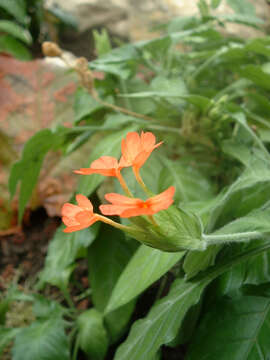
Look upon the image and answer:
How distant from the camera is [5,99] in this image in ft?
4.86

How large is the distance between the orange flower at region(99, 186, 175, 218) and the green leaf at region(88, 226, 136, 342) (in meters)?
0.58

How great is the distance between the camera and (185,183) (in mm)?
773

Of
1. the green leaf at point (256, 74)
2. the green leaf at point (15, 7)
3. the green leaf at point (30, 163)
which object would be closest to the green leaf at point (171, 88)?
the green leaf at point (256, 74)

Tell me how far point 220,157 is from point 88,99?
386 millimetres

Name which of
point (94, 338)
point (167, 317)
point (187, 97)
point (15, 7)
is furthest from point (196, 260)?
point (15, 7)

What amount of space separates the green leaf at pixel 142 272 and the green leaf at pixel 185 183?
20cm

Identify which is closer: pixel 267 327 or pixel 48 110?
pixel 267 327

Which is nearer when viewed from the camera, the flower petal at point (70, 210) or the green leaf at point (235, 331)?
the flower petal at point (70, 210)

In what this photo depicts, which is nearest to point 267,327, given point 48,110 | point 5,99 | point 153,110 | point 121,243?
point 121,243

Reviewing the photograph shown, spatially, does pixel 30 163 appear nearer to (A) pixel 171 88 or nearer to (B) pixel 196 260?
(A) pixel 171 88

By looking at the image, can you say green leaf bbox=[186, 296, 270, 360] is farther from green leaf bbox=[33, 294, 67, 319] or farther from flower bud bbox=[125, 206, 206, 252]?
green leaf bbox=[33, 294, 67, 319]

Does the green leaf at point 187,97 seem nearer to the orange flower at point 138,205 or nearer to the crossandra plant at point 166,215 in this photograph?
the crossandra plant at point 166,215

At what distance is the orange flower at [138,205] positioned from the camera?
259mm

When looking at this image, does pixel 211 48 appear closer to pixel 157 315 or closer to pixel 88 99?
pixel 88 99
